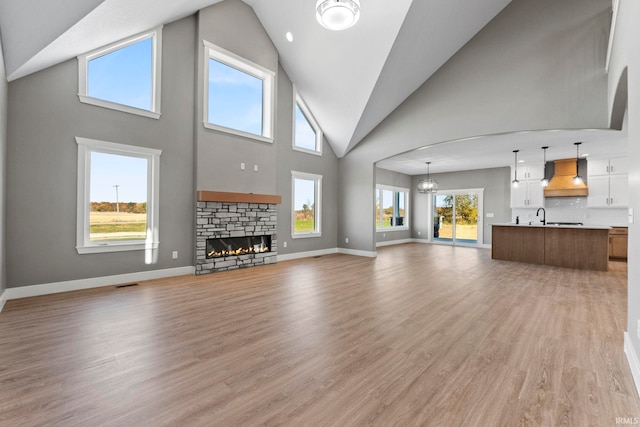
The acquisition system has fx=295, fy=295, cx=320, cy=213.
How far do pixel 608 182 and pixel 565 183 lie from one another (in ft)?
2.86

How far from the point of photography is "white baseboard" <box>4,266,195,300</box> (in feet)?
12.9

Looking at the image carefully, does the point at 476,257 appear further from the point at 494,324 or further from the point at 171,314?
the point at 171,314

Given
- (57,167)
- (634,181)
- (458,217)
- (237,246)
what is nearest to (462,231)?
(458,217)

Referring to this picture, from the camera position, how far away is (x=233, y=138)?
6039 millimetres

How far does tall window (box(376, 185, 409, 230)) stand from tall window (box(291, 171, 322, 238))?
127 inches

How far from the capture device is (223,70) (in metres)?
6.10

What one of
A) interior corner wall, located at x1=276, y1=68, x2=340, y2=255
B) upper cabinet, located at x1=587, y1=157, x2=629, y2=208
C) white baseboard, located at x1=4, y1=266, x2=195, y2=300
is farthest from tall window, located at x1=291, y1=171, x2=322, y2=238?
upper cabinet, located at x1=587, y1=157, x2=629, y2=208

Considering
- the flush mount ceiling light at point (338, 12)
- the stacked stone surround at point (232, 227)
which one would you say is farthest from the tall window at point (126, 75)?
the flush mount ceiling light at point (338, 12)

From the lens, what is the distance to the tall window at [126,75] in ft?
14.7

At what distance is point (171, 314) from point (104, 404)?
5.31 ft

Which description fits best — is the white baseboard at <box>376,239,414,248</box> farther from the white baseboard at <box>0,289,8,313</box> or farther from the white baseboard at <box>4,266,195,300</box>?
the white baseboard at <box>0,289,8,313</box>

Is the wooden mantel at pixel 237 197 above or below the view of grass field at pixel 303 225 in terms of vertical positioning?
above

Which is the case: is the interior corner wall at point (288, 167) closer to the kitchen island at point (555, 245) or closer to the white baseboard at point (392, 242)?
the white baseboard at point (392, 242)

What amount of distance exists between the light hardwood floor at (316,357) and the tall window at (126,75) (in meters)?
2.92
